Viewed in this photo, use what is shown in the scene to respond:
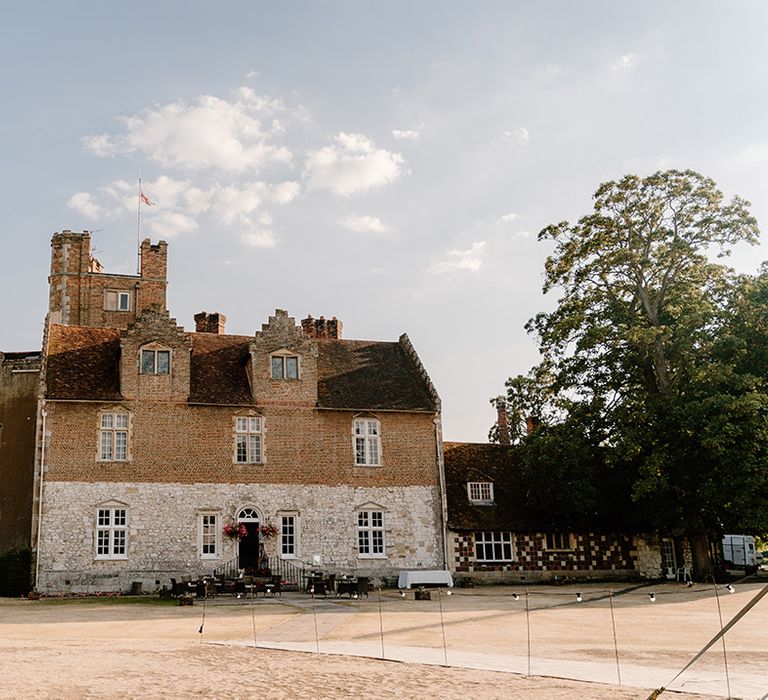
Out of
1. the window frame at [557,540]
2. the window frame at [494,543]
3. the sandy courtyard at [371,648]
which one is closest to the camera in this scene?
the sandy courtyard at [371,648]

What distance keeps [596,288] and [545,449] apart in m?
7.24

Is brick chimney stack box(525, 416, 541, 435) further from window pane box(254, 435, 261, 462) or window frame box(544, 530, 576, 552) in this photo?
window pane box(254, 435, 261, 462)

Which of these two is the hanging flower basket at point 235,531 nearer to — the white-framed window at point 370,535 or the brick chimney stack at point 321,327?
the white-framed window at point 370,535

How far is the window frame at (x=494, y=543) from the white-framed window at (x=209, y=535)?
10884mm

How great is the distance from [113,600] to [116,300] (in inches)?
994

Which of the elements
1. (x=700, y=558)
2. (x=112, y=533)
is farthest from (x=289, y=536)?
(x=700, y=558)

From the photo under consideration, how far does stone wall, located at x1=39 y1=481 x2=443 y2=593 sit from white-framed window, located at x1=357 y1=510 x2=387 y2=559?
8.3 inches

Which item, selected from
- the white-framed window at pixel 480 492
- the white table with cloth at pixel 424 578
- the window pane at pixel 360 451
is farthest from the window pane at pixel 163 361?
the white-framed window at pixel 480 492

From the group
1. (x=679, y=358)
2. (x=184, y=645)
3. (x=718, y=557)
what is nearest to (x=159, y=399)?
(x=184, y=645)

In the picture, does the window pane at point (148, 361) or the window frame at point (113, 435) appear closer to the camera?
the window frame at point (113, 435)

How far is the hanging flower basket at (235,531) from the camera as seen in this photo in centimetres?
3375

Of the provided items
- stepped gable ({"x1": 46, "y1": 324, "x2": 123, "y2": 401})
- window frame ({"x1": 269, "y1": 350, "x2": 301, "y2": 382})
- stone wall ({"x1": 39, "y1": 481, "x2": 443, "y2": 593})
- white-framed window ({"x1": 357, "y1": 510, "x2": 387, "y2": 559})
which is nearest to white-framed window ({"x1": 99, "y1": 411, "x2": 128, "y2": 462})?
stepped gable ({"x1": 46, "y1": 324, "x2": 123, "y2": 401})

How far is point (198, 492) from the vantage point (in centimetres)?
3416

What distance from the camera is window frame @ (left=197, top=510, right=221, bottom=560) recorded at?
111 feet
